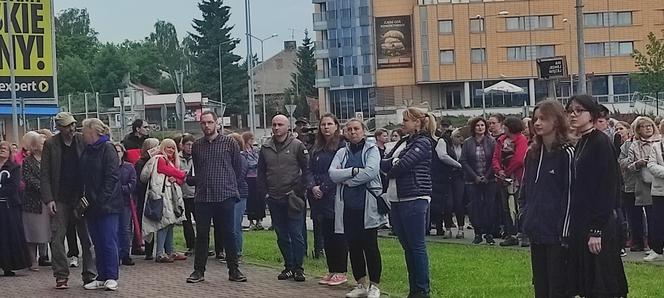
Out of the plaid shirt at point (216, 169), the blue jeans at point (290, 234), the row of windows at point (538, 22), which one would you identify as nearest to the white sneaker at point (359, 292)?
the blue jeans at point (290, 234)

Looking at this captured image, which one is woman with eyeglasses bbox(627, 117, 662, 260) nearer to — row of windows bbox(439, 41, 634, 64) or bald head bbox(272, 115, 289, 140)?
bald head bbox(272, 115, 289, 140)

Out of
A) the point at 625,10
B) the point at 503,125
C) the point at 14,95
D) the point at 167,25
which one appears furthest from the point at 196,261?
the point at 167,25

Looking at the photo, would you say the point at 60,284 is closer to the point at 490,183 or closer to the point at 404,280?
the point at 404,280

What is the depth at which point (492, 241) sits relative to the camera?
1684 centimetres

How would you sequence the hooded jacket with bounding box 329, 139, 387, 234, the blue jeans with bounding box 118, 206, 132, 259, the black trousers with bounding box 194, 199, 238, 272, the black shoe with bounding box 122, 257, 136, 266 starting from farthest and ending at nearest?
the black shoe with bounding box 122, 257, 136, 266, the blue jeans with bounding box 118, 206, 132, 259, the black trousers with bounding box 194, 199, 238, 272, the hooded jacket with bounding box 329, 139, 387, 234

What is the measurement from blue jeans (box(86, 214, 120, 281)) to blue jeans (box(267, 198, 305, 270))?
6.16ft

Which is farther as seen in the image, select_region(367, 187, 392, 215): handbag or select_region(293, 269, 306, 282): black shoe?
select_region(293, 269, 306, 282): black shoe

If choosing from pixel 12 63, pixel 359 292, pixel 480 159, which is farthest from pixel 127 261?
pixel 12 63

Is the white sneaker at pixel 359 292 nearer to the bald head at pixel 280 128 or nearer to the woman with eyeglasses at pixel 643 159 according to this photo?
the bald head at pixel 280 128

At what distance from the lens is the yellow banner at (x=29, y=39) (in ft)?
89.2

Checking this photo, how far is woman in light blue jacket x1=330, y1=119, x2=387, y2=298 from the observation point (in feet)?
36.7

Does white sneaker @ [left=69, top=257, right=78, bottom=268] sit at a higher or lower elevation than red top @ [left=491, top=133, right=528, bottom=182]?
lower

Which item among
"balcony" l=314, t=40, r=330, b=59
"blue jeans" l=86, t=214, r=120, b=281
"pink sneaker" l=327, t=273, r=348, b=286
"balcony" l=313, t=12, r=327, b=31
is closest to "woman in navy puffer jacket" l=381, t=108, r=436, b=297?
"pink sneaker" l=327, t=273, r=348, b=286

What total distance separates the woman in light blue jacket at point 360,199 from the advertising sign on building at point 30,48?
17821 millimetres
